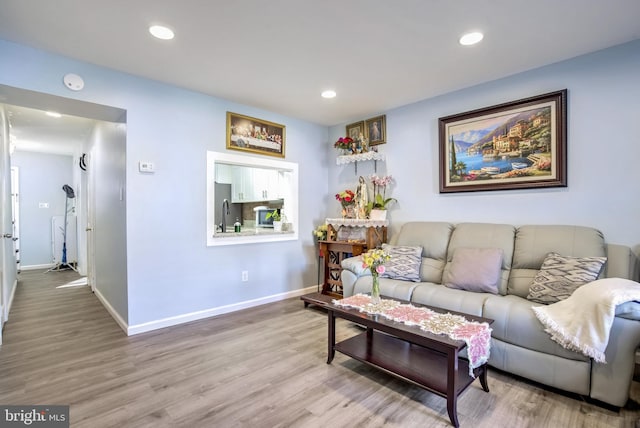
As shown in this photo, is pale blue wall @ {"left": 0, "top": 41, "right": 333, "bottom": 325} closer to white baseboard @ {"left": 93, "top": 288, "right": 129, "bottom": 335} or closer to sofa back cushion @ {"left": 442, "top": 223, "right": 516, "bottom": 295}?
white baseboard @ {"left": 93, "top": 288, "right": 129, "bottom": 335}

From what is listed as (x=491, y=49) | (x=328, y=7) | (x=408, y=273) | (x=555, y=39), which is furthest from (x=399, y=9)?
(x=408, y=273)

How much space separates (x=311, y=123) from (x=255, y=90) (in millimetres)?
1339

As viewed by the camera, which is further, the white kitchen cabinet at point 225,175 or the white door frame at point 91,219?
the white kitchen cabinet at point 225,175

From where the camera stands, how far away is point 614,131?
238cm

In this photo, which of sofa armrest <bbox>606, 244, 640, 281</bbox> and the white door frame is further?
the white door frame

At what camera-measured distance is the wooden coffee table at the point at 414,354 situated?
1.63m

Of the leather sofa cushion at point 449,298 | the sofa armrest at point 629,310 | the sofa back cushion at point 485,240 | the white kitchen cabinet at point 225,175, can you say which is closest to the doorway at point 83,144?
the white kitchen cabinet at point 225,175

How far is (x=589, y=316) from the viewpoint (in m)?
1.75

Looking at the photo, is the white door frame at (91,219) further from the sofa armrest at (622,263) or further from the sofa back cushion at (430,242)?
the sofa armrest at (622,263)

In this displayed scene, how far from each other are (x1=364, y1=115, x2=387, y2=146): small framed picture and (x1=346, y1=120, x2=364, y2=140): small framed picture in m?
0.07

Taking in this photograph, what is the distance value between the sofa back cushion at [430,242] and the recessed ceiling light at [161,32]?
2.88m

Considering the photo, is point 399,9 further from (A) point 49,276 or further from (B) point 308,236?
(A) point 49,276

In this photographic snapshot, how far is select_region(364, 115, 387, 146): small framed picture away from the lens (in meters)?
3.91

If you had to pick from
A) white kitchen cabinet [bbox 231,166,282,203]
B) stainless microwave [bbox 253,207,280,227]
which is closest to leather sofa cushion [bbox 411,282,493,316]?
white kitchen cabinet [bbox 231,166,282,203]
